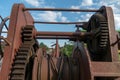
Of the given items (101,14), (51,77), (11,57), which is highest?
(101,14)

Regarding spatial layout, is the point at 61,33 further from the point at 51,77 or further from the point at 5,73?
the point at 5,73

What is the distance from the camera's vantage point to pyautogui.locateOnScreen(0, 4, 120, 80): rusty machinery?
2846mm

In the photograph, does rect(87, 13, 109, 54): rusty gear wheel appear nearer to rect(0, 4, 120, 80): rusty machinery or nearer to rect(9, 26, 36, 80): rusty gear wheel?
Result: rect(0, 4, 120, 80): rusty machinery

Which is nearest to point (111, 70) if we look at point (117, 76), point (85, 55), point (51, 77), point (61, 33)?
point (117, 76)

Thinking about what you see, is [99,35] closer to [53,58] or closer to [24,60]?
[53,58]

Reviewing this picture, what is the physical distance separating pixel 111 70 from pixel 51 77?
724 mm

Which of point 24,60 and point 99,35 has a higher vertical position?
point 99,35

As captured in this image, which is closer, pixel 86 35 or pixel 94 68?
pixel 94 68

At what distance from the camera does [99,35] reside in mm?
3221

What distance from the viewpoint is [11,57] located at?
2.95m

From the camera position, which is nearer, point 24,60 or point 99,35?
point 24,60

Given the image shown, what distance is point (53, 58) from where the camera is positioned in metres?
3.21

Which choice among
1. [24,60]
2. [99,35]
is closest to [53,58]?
[24,60]

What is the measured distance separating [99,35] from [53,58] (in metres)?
0.62
